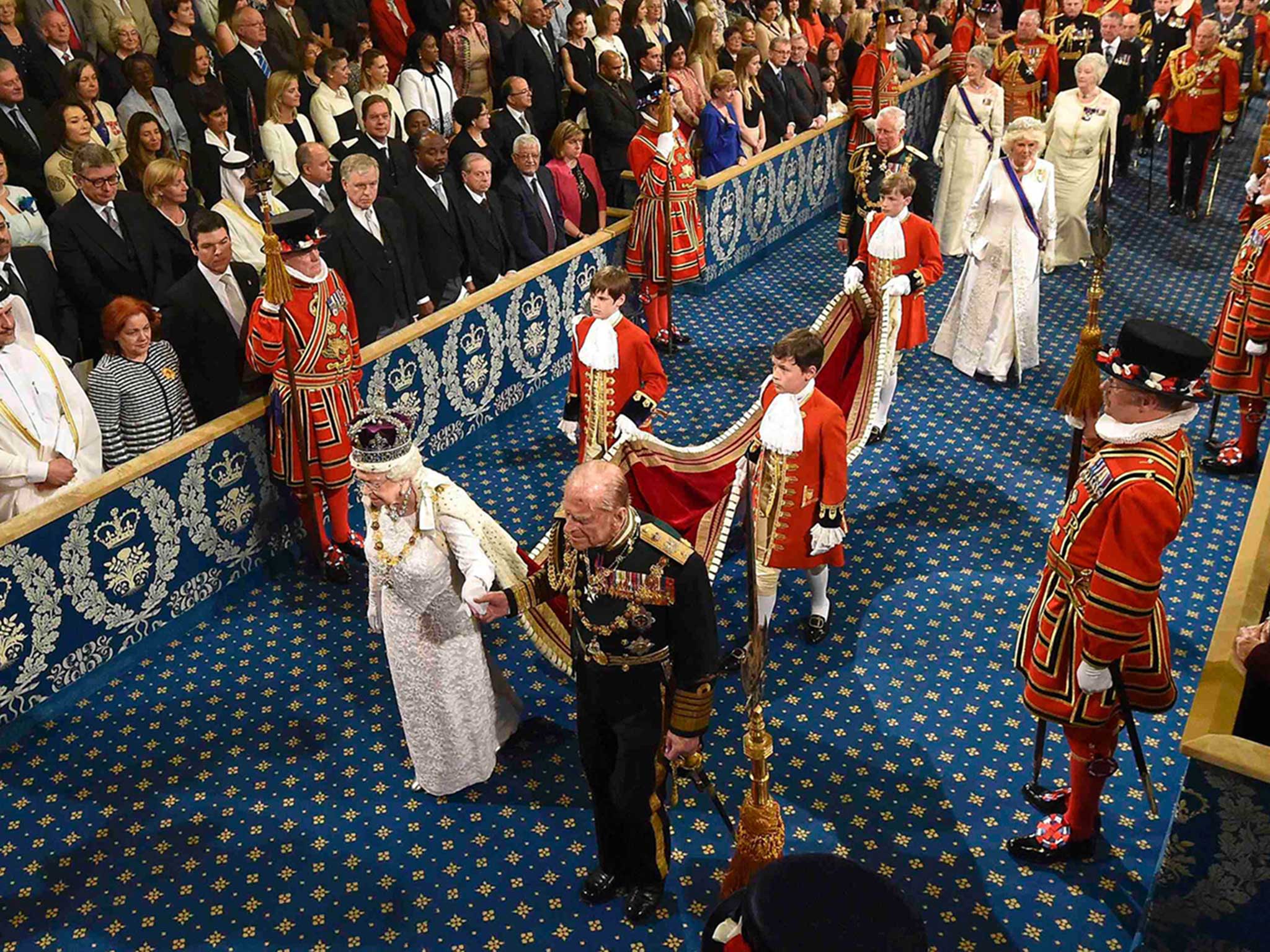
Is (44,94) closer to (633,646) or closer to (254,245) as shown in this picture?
(254,245)

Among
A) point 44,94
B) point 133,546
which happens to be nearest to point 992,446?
point 133,546

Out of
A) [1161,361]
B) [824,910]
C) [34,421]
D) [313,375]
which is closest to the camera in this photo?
[824,910]

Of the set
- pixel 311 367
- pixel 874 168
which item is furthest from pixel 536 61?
pixel 311 367

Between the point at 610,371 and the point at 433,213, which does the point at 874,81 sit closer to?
the point at 433,213

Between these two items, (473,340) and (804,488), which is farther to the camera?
(473,340)

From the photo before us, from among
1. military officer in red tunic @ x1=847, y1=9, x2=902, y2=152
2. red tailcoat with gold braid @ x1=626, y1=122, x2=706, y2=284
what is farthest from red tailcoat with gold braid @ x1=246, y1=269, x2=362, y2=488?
military officer in red tunic @ x1=847, y1=9, x2=902, y2=152

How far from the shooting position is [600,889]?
15.5ft

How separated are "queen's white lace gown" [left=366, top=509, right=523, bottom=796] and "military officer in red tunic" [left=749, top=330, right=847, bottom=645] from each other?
1232mm

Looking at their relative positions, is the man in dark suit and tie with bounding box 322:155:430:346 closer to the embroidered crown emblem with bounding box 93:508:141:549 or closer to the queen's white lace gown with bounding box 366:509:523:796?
the embroidered crown emblem with bounding box 93:508:141:549

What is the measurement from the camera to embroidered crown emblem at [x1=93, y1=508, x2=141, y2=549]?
577 cm

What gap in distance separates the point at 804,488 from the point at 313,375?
2483 mm

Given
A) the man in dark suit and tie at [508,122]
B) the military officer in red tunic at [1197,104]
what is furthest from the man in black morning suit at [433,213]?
the military officer in red tunic at [1197,104]

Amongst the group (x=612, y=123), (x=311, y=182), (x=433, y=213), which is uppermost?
(x=311, y=182)

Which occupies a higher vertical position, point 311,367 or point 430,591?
point 311,367
